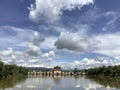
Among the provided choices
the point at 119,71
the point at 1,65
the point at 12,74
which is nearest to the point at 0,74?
the point at 1,65

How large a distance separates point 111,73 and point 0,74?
73016 mm

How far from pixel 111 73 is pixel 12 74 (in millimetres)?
60310

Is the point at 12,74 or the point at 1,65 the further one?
the point at 12,74

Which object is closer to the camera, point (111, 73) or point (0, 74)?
point (0, 74)

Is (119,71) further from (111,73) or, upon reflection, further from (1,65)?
(1,65)

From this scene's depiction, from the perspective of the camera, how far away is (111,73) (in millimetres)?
184000

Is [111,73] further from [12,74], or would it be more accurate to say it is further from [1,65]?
[1,65]

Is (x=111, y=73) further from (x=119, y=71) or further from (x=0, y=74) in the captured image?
(x=0, y=74)

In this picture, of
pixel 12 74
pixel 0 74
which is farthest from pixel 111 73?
pixel 0 74

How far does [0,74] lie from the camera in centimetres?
14200

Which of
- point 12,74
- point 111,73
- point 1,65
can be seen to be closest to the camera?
point 1,65

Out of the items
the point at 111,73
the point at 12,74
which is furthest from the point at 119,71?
the point at 12,74

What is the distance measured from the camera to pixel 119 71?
17075 centimetres

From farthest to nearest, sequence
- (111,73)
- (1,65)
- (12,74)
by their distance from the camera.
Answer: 1. (111,73)
2. (12,74)
3. (1,65)
